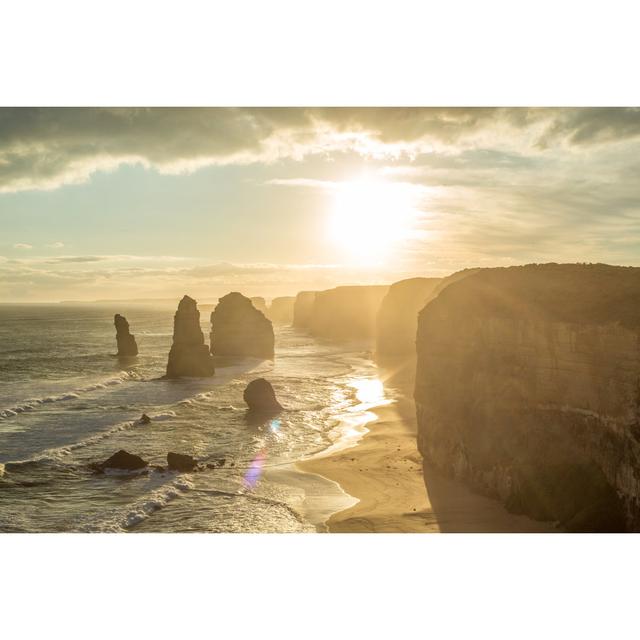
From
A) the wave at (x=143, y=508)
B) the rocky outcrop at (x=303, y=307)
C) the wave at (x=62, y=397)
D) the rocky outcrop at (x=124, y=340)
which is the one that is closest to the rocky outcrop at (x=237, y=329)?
the rocky outcrop at (x=124, y=340)

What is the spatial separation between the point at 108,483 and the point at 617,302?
1854 cm

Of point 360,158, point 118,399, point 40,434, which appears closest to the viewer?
point 360,158

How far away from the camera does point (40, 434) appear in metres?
30.7

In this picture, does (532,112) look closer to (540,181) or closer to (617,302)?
(540,181)

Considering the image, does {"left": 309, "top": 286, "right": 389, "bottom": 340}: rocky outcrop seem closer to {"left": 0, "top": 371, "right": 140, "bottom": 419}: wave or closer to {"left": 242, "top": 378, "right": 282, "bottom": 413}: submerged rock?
{"left": 0, "top": 371, "right": 140, "bottom": 419}: wave

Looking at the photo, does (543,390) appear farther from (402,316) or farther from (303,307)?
(303,307)

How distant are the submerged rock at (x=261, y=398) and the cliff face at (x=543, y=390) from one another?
14893mm

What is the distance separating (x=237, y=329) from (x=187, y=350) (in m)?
16.0

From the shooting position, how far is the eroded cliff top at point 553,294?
16.0 metres

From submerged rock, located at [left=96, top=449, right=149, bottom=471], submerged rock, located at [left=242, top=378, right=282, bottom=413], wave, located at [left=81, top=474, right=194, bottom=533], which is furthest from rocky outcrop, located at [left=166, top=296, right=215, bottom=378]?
wave, located at [left=81, top=474, right=194, bottom=533]

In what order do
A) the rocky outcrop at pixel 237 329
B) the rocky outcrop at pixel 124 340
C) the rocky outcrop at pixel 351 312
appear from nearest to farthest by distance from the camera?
the rocky outcrop at pixel 237 329 < the rocky outcrop at pixel 124 340 < the rocky outcrop at pixel 351 312

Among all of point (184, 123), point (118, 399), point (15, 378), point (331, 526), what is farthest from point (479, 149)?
point (15, 378)

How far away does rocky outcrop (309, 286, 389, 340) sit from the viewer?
4286 inches

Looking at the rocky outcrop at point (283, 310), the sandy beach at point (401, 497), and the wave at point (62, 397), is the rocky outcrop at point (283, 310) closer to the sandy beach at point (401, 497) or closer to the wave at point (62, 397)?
the wave at point (62, 397)
